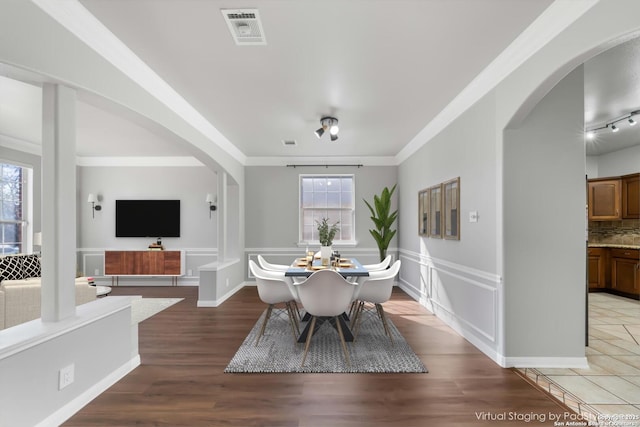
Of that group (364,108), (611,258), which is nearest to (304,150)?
(364,108)

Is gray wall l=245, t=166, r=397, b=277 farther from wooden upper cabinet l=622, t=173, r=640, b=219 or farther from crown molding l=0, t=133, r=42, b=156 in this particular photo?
wooden upper cabinet l=622, t=173, r=640, b=219

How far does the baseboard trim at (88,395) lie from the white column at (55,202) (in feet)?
1.92

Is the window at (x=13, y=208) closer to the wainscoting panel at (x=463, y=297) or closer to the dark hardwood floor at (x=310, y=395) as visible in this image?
the dark hardwood floor at (x=310, y=395)

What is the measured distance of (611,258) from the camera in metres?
5.90

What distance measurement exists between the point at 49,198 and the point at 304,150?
439cm

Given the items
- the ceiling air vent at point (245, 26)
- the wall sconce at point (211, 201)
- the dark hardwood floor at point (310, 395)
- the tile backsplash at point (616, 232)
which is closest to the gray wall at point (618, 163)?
the tile backsplash at point (616, 232)

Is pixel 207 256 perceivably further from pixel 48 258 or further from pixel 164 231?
pixel 48 258

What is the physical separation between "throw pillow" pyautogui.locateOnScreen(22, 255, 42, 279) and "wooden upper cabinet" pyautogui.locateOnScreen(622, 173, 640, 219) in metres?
9.84

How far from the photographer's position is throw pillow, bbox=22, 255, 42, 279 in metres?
4.70

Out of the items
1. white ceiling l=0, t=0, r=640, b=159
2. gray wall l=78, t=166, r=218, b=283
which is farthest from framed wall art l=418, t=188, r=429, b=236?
gray wall l=78, t=166, r=218, b=283

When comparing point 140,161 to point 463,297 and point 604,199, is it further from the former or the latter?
point 604,199

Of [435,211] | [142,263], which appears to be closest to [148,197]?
[142,263]

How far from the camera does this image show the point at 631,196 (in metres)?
5.66

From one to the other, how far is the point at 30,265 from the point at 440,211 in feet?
19.9
